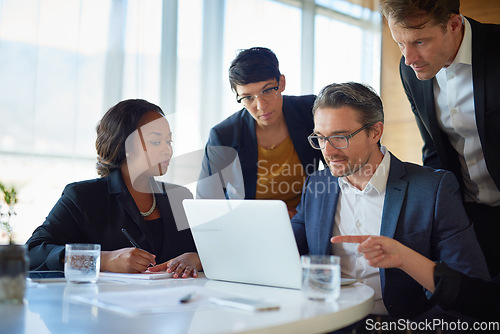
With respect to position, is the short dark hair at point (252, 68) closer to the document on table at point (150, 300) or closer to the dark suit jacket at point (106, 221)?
the dark suit jacket at point (106, 221)

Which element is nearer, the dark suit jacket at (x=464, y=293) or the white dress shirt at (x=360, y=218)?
the dark suit jacket at (x=464, y=293)

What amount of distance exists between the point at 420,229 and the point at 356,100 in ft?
1.59

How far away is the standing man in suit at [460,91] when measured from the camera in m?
1.88

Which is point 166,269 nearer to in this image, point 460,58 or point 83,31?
point 460,58

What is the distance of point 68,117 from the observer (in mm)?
3271

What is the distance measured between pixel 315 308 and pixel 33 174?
2543mm

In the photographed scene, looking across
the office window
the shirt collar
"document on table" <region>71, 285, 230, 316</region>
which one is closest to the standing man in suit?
the shirt collar

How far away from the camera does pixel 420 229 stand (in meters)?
1.63

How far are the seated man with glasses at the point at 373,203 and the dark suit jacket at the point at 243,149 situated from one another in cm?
61

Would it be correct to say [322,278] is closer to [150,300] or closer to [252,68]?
[150,300]

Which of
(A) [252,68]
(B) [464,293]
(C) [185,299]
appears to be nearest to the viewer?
(C) [185,299]

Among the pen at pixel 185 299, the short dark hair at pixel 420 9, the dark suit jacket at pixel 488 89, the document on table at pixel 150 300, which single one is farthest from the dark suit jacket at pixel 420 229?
the pen at pixel 185 299

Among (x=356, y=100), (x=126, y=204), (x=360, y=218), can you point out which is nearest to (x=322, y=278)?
(x=360, y=218)

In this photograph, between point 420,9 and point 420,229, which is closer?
point 420,229
